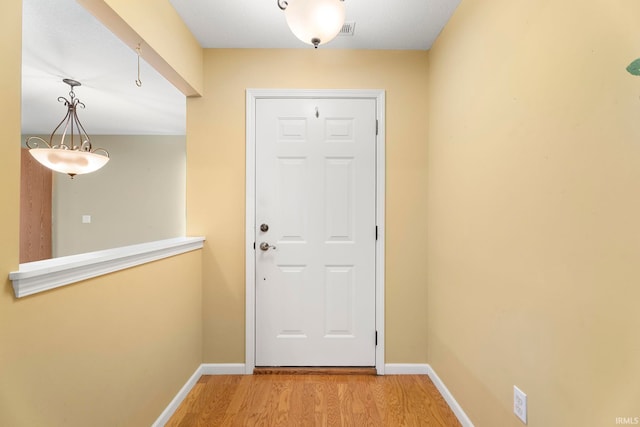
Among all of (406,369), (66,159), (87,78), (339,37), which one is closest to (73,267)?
(66,159)

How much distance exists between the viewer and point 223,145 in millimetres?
2268

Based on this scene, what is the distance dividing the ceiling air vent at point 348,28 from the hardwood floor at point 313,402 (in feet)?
7.80

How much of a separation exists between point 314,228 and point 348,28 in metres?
1.37

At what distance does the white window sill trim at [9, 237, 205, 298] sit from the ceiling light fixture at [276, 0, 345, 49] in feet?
4.10

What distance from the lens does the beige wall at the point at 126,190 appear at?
4.72 m

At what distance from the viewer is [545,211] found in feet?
3.59

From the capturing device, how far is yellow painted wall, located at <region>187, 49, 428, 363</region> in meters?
2.26

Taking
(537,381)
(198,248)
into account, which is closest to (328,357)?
(198,248)

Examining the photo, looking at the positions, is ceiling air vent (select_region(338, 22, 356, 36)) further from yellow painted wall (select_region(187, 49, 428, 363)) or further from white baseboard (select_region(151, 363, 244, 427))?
white baseboard (select_region(151, 363, 244, 427))

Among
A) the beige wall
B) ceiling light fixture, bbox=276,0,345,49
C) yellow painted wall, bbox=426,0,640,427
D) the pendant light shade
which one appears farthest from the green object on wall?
the beige wall

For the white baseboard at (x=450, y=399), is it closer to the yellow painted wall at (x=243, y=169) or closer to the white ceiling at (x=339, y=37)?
the yellow painted wall at (x=243, y=169)

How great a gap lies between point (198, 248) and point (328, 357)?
124cm

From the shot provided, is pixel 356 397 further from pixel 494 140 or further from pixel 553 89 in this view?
pixel 553 89

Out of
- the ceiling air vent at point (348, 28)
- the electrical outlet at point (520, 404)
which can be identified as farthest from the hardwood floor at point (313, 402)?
the ceiling air vent at point (348, 28)
